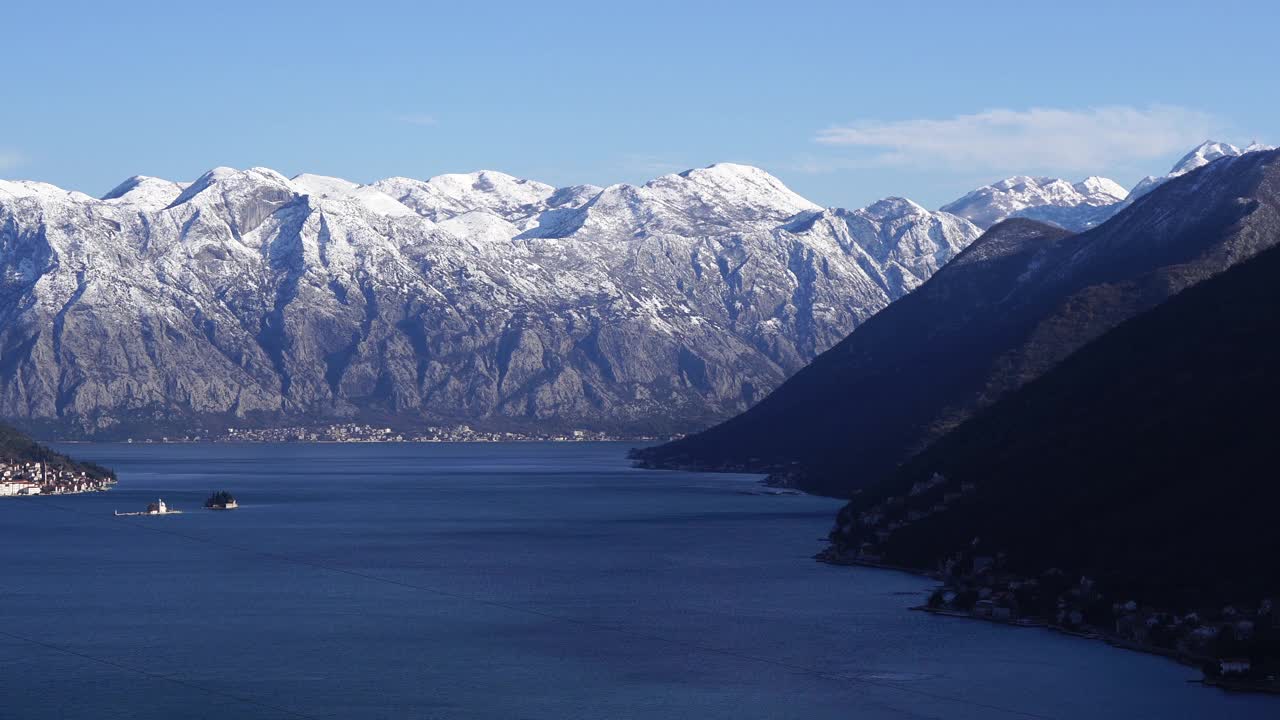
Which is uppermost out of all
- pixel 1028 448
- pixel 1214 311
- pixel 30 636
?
pixel 1214 311

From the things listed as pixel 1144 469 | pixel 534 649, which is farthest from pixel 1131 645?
pixel 534 649

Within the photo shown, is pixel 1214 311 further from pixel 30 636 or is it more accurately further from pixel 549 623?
pixel 30 636

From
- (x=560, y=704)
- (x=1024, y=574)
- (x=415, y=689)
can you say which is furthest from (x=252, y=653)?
(x=1024, y=574)

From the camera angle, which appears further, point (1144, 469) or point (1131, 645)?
point (1144, 469)

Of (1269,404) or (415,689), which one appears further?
(1269,404)

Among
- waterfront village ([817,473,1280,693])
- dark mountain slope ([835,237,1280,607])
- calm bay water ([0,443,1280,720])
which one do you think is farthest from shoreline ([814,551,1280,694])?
dark mountain slope ([835,237,1280,607])

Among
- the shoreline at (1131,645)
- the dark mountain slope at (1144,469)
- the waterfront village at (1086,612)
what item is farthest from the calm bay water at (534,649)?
the dark mountain slope at (1144,469)

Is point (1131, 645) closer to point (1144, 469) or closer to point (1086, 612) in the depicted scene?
point (1086, 612)
